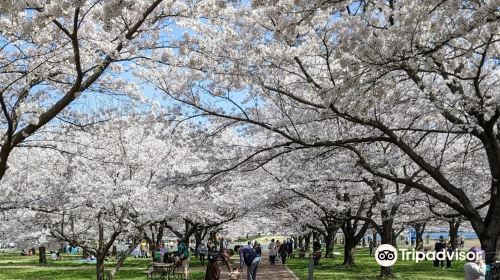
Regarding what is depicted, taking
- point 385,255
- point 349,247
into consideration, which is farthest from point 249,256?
point 349,247

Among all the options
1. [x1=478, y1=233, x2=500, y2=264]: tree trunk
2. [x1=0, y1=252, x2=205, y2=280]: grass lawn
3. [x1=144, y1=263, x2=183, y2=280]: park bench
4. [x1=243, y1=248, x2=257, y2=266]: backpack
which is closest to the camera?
[x1=478, y1=233, x2=500, y2=264]: tree trunk

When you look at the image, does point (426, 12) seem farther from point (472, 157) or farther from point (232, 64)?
point (472, 157)

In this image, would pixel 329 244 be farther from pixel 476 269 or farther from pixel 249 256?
pixel 476 269

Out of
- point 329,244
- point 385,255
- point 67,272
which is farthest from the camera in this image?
point 329,244

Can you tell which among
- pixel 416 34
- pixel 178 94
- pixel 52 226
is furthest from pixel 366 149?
pixel 52 226

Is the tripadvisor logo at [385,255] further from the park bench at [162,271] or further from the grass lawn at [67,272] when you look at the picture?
the park bench at [162,271]

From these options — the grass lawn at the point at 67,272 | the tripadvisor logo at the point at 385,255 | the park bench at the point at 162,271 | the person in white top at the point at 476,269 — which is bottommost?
the grass lawn at the point at 67,272

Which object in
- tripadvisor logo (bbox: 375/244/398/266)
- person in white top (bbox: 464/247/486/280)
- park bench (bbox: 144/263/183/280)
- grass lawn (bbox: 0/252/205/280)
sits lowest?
grass lawn (bbox: 0/252/205/280)

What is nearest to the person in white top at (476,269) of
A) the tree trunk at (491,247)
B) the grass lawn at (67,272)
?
the tree trunk at (491,247)

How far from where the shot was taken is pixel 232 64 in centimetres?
1004

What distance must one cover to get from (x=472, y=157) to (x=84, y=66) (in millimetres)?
10418

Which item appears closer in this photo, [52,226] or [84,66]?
[84,66]

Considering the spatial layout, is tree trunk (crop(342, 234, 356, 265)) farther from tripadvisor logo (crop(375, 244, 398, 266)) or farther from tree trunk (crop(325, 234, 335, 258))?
tripadvisor logo (crop(375, 244, 398, 266))

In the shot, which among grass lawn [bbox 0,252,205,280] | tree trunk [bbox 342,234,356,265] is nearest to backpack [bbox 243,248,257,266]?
grass lawn [bbox 0,252,205,280]
